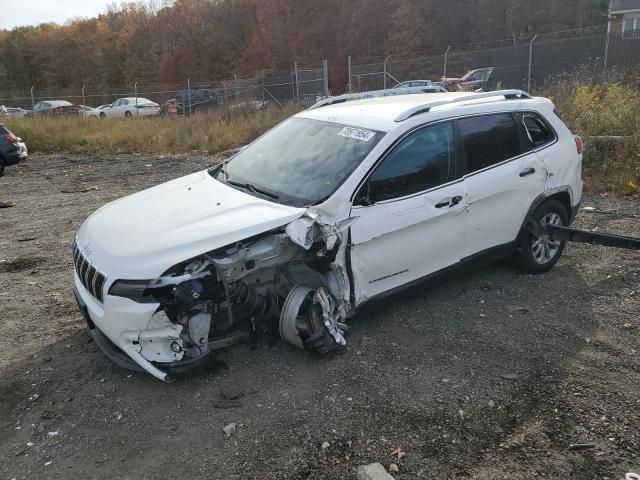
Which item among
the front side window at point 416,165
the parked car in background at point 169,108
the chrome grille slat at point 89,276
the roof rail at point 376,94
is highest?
the roof rail at point 376,94

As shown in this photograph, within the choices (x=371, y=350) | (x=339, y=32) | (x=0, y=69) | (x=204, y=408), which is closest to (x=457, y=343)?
(x=371, y=350)

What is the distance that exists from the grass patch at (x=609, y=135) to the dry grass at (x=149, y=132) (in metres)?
9.07

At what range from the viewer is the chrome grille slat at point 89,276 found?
3.40 metres

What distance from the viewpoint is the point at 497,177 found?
4586 mm

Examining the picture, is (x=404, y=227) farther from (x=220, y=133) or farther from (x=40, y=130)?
(x=40, y=130)

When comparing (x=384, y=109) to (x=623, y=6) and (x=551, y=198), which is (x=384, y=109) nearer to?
(x=551, y=198)

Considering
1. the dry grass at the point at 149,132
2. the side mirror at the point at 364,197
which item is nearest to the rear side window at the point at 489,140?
the side mirror at the point at 364,197

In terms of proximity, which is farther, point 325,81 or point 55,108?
point 55,108

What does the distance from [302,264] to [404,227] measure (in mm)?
832

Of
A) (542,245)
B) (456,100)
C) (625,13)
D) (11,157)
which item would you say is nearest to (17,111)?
(11,157)

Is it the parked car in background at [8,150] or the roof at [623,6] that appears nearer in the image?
the parked car in background at [8,150]

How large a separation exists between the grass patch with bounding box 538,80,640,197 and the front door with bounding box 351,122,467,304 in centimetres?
516

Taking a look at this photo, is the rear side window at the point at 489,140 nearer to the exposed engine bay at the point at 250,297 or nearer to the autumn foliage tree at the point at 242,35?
the exposed engine bay at the point at 250,297

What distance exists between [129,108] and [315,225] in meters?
27.6
